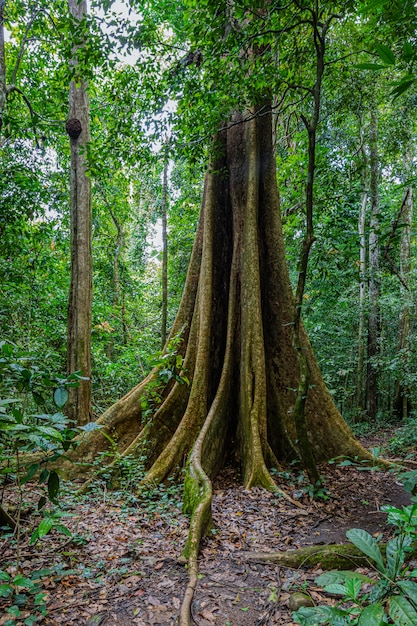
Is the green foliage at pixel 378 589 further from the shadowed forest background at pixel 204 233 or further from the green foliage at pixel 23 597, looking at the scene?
the green foliage at pixel 23 597

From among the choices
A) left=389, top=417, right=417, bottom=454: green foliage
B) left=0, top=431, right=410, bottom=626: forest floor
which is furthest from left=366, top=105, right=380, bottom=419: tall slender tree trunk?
left=0, top=431, right=410, bottom=626: forest floor

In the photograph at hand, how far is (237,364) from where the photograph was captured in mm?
5461

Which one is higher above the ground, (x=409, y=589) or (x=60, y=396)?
(x=60, y=396)

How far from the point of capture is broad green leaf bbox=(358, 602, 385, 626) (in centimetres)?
112

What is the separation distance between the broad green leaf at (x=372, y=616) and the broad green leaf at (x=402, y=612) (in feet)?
0.11

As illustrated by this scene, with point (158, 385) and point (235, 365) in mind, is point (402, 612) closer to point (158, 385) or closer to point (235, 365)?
point (158, 385)

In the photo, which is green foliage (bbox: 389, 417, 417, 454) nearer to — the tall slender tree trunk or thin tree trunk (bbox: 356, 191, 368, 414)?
the tall slender tree trunk

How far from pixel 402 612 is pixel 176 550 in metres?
2.39

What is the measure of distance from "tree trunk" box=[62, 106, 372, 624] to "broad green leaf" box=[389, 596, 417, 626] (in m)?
2.83

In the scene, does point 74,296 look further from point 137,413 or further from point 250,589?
point 250,589

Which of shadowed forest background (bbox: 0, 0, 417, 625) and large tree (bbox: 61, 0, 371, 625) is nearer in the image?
shadowed forest background (bbox: 0, 0, 417, 625)

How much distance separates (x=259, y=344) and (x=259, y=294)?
75 centimetres

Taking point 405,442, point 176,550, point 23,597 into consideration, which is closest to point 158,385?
point 176,550

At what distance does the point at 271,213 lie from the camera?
6.05m
